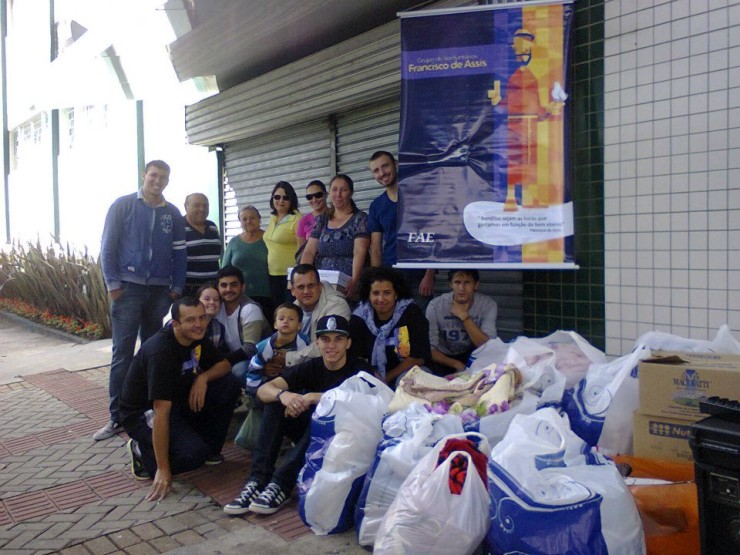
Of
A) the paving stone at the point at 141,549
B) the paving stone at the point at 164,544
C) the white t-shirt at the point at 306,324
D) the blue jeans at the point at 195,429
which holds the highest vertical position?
the white t-shirt at the point at 306,324

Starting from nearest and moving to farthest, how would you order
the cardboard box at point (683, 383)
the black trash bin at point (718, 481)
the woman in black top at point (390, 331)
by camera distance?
the black trash bin at point (718, 481), the cardboard box at point (683, 383), the woman in black top at point (390, 331)

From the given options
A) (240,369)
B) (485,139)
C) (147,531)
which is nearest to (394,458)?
(147,531)

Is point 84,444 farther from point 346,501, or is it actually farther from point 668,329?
point 668,329

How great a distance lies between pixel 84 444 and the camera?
5.07m

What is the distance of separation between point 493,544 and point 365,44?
479cm

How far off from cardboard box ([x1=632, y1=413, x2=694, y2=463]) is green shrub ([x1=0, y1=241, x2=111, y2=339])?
8.28 m

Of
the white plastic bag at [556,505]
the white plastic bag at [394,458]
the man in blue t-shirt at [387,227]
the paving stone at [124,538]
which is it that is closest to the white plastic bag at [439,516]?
the white plastic bag at [556,505]

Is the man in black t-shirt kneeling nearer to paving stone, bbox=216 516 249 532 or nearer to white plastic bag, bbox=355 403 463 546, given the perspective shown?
paving stone, bbox=216 516 249 532

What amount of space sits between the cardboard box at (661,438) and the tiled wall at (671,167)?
1383mm

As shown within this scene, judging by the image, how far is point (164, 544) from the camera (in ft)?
11.0

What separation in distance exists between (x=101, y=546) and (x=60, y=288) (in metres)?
8.20

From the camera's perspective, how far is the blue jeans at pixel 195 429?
4152mm

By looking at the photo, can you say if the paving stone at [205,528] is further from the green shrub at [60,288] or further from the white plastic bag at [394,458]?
the green shrub at [60,288]

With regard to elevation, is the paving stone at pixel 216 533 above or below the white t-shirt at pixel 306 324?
below
